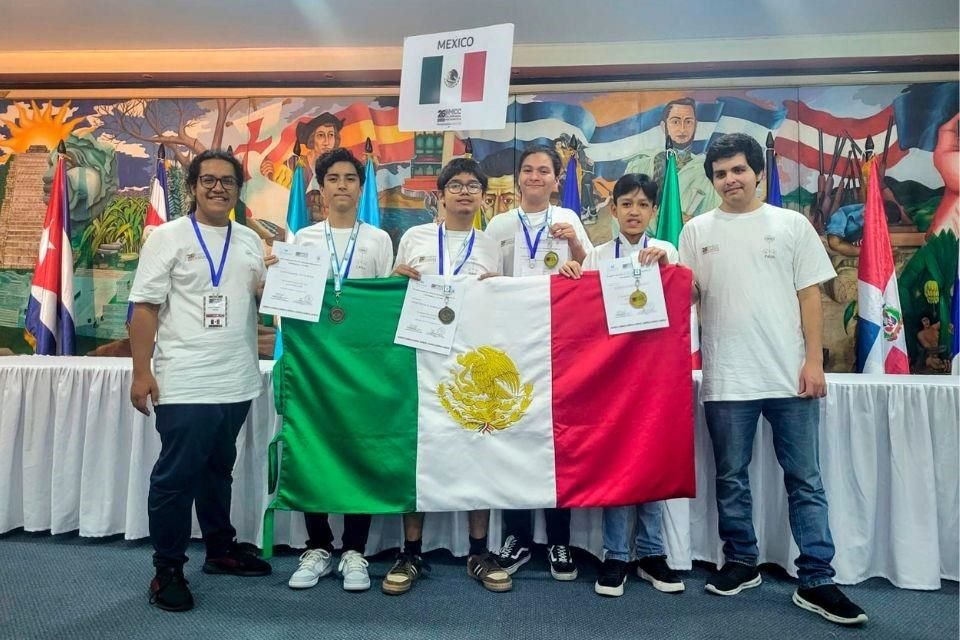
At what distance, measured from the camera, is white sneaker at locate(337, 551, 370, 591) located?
211 cm

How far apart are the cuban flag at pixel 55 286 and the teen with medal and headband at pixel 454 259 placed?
3.04 metres

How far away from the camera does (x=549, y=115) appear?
4.24 m

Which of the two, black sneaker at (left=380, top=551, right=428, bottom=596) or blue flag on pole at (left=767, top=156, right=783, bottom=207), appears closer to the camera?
black sneaker at (left=380, top=551, right=428, bottom=596)

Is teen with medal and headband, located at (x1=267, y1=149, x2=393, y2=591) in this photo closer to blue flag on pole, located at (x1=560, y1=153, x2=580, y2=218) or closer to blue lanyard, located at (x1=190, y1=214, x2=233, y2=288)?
blue lanyard, located at (x1=190, y1=214, x2=233, y2=288)

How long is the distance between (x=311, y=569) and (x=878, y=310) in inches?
131

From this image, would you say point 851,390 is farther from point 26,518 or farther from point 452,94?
point 26,518

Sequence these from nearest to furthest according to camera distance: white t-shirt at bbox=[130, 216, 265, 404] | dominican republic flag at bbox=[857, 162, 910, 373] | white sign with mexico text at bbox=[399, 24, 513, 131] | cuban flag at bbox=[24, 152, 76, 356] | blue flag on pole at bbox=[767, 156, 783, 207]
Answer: white t-shirt at bbox=[130, 216, 265, 404] → white sign with mexico text at bbox=[399, 24, 513, 131] → dominican republic flag at bbox=[857, 162, 910, 373] → blue flag on pole at bbox=[767, 156, 783, 207] → cuban flag at bbox=[24, 152, 76, 356]

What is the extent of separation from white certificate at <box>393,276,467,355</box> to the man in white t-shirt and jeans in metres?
0.91

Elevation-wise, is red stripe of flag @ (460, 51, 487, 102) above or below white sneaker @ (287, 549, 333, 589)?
above

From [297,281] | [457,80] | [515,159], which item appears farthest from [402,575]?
[515,159]

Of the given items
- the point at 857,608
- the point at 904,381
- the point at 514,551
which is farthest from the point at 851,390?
the point at 514,551

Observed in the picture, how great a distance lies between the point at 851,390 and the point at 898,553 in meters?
0.63

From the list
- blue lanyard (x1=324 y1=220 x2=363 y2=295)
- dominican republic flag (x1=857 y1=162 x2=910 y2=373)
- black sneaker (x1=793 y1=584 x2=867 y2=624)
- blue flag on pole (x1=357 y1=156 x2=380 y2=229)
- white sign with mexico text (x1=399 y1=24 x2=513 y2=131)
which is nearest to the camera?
black sneaker (x1=793 y1=584 x2=867 y2=624)

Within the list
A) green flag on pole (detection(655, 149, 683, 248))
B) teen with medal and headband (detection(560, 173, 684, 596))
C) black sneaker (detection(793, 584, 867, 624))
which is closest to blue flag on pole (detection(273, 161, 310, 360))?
green flag on pole (detection(655, 149, 683, 248))
